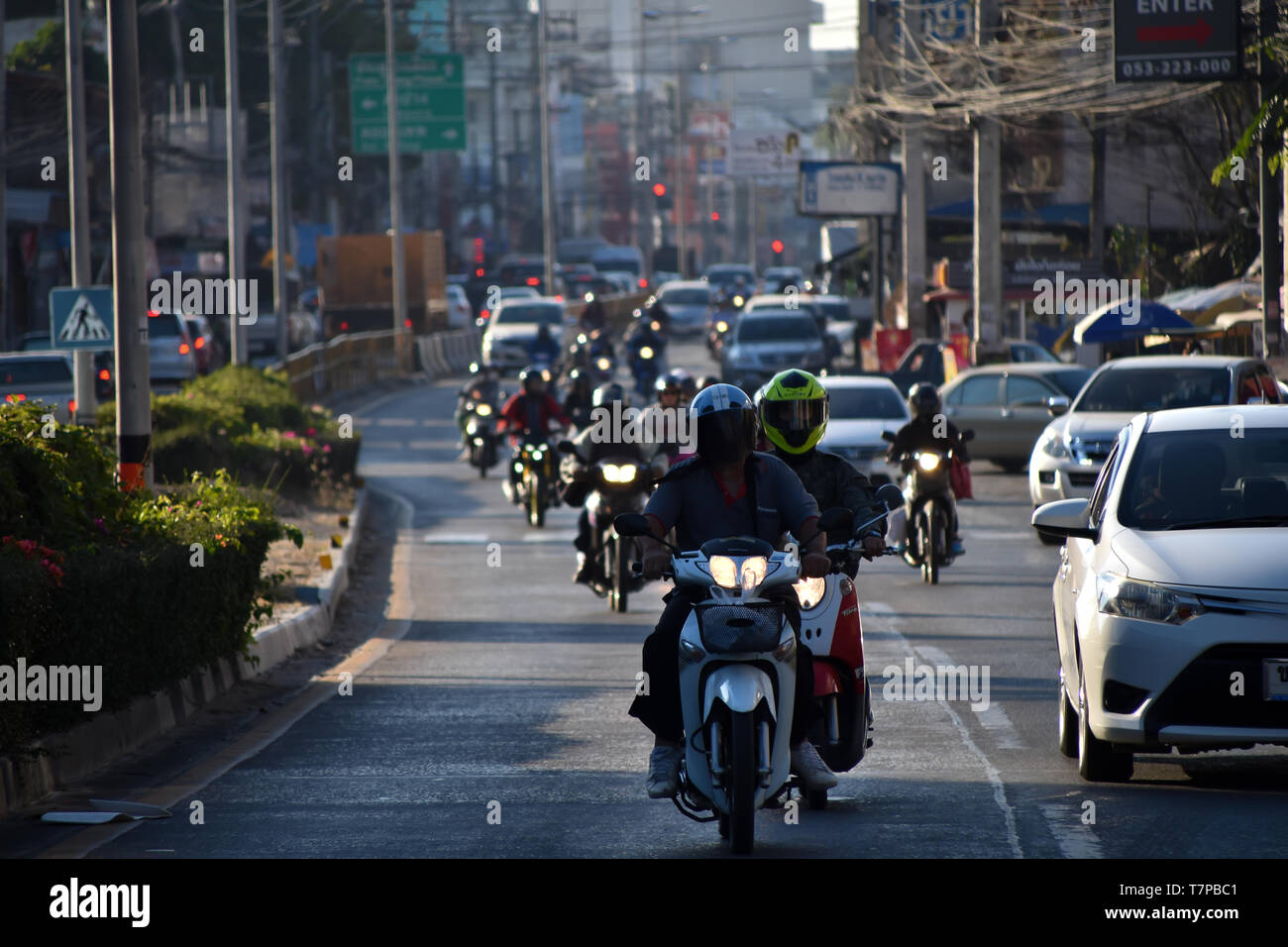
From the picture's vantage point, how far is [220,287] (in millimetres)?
54312

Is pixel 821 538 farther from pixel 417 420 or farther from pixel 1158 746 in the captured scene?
pixel 417 420

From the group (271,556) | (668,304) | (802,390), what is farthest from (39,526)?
(668,304)

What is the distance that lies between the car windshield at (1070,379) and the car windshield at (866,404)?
2.55 meters

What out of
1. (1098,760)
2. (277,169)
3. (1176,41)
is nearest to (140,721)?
(1098,760)

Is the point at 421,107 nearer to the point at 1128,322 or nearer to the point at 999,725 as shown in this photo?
the point at 1128,322

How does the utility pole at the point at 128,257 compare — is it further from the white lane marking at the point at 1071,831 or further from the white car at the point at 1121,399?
the white car at the point at 1121,399

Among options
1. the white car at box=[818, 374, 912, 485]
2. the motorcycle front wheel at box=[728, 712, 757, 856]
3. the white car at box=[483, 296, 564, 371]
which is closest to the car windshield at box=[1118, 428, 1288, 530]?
the motorcycle front wheel at box=[728, 712, 757, 856]

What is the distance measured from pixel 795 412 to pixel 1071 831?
2114 mm

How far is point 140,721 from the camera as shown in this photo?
1100cm

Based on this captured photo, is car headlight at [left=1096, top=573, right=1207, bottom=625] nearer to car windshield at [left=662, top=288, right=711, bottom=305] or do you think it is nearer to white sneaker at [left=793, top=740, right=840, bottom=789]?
white sneaker at [left=793, top=740, right=840, bottom=789]

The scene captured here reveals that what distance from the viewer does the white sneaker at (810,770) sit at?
7.86 metres

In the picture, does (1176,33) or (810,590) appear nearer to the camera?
(810,590)
